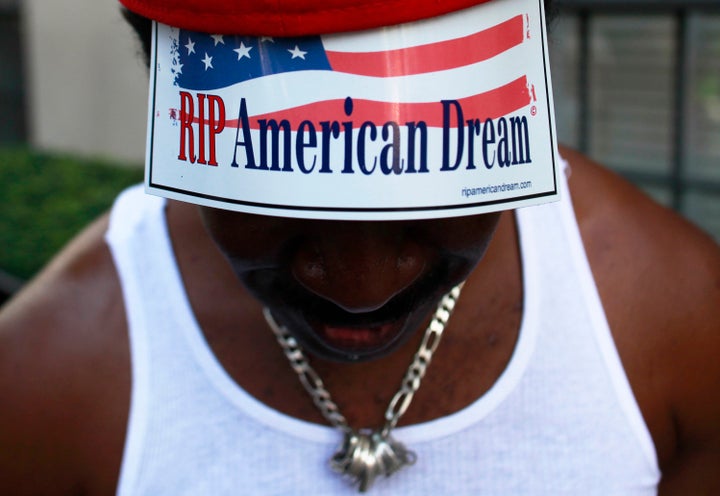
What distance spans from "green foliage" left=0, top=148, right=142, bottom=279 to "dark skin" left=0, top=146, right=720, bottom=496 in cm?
168

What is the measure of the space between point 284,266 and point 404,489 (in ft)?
1.64

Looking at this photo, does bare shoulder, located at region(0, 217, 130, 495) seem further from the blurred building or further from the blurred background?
the blurred building

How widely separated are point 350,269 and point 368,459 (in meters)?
0.46

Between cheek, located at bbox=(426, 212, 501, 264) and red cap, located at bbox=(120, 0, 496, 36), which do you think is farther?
cheek, located at bbox=(426, 212, 501, 264)

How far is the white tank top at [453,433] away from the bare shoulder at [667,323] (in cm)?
5

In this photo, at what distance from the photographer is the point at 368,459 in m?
1.70

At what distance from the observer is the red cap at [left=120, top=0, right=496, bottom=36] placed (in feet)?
4.03

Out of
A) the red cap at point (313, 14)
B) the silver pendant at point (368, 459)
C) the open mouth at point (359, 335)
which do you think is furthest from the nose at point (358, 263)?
the silver pendant at point (368, 459)

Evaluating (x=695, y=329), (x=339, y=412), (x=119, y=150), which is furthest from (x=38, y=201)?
(x=695, y=329)

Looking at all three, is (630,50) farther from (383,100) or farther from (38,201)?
(383,100)

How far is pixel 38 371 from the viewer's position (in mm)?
1832

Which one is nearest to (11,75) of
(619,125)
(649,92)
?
(619,125)

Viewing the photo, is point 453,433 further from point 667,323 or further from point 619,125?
point 619,125

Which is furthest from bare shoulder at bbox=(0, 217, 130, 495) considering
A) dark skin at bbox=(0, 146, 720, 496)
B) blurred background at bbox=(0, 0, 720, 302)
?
blurred background at bbox=(0, 0, 720, 302)
